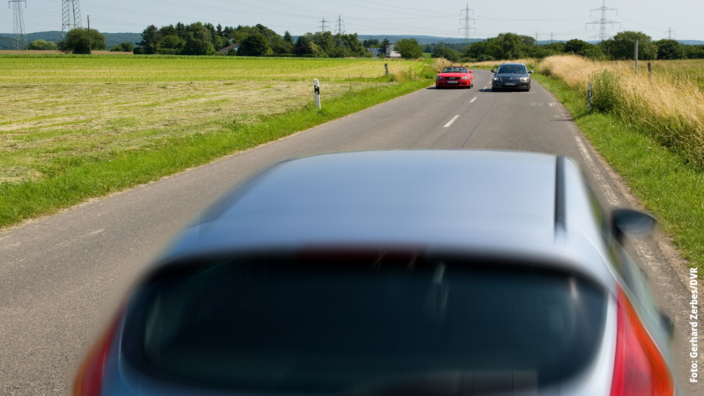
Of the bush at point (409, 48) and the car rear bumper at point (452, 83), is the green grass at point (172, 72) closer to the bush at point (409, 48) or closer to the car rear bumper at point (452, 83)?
the car rear bumper at point (452, 83)

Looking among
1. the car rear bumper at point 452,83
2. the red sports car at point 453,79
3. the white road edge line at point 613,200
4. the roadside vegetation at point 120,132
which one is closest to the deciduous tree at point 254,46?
the roadside vegetation at point 120,132

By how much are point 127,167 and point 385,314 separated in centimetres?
968

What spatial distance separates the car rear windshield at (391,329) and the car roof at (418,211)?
72 mm

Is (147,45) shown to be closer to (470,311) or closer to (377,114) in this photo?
(377,114)

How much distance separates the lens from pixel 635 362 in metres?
1.55

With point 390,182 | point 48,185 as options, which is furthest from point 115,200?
point 390,182

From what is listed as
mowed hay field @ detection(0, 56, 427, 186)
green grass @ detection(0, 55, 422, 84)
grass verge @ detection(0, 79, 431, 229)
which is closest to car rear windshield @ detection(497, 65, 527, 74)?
mowed hay field @ detection(0, 56, 427, 186)

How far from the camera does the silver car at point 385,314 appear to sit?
4.95 ft

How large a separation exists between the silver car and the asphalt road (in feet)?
3.51

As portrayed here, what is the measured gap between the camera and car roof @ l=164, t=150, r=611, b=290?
5.31ft

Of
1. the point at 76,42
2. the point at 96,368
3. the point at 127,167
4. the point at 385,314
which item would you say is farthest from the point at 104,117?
the point at 76,42

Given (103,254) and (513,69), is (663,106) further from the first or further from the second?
(513,69)

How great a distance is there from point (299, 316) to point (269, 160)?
32.3 ft

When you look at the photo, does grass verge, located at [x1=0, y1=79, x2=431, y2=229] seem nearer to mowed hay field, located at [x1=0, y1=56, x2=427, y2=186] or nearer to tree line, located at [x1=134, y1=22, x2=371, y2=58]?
mowed hay field, located at [x1=0, y1=56, x2=427, y2=186]
